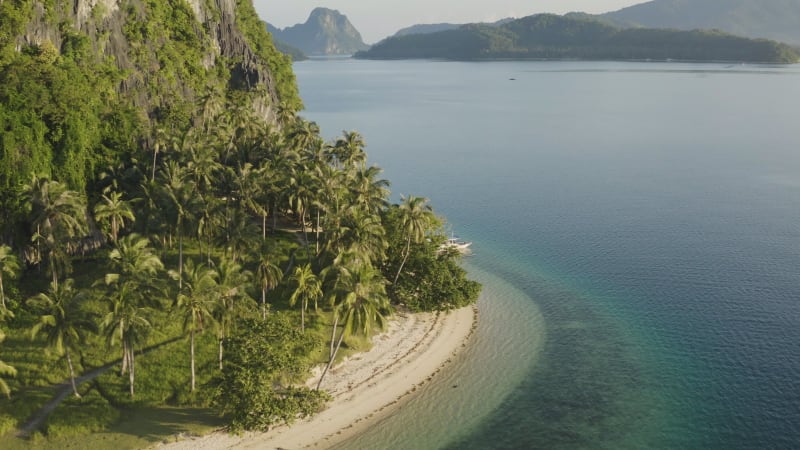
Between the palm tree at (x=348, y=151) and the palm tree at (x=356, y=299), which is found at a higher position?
the palm tree at (x=348, y=151)

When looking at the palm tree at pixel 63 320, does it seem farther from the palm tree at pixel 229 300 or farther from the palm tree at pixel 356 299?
the palm tree at pixel 356 299

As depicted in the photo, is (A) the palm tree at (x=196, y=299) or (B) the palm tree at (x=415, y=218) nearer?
→ (A) the palm tree at (x=196, y=299)

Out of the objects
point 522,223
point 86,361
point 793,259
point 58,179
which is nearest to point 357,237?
point 86,361

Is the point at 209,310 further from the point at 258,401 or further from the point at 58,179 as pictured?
the point at 58,179

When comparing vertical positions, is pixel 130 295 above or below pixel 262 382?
above

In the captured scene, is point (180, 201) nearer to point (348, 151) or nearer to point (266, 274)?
point (266, 274)

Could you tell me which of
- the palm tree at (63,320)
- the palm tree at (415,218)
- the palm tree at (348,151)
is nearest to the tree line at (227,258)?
the palm tree at (63,320)

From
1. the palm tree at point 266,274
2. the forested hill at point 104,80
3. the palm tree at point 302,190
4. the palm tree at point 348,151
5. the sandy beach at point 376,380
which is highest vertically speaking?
the forested hill at point 104,80

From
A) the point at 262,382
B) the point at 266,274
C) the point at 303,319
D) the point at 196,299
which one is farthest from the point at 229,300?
the point at 303,319
